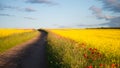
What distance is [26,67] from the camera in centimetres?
1241

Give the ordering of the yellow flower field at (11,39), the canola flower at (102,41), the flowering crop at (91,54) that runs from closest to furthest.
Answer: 1. the flowering crop at (91,54)
2. the canola flower at (102,41)
3. the yellow flower field at (11,39)

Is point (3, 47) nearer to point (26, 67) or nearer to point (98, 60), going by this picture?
point (26, 67)

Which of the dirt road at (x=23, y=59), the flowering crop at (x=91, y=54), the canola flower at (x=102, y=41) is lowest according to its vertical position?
the dirt road at (x=23, y=59)

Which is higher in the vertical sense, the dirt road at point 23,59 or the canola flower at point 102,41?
the canola flower at point 102,41

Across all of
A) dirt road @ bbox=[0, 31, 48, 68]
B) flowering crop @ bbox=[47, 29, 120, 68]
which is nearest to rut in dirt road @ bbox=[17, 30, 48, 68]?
dirt road @ bbox=[0, 31, 48, 68]

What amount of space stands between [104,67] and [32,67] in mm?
5994

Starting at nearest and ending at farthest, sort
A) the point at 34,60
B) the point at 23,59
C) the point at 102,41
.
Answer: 1. the point at 34,60
2. the point at 23,59
3. the point at 102,41

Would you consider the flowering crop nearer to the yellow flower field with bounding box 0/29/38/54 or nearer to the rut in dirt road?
the rut in dirt road

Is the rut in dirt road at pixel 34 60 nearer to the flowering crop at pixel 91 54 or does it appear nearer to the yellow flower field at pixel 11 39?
the flowering crop at pixel 91 54

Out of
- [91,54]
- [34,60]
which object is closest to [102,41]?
[34,60]

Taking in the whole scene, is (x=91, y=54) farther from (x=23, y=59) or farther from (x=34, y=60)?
(x=23, y=59)

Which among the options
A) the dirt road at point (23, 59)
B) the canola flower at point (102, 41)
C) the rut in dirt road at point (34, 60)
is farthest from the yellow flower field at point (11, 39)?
the canola flower at point (102, 41)

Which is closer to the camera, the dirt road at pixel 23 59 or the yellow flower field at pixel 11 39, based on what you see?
the dirt road at pixel 23 59

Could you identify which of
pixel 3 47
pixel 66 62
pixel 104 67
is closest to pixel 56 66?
pixel 66 62
